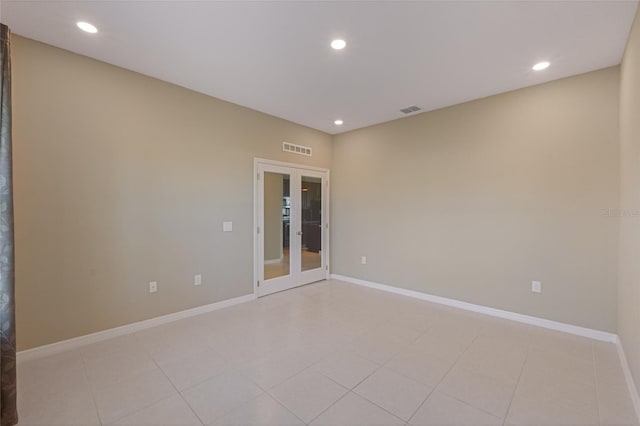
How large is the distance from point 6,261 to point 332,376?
243cm

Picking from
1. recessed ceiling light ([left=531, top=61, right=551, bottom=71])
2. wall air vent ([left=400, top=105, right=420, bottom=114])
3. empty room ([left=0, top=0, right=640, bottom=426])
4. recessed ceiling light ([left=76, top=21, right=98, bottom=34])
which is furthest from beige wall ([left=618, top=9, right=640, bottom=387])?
recessed ceiling light ([left=76, top=21, right=98, bottom=34])

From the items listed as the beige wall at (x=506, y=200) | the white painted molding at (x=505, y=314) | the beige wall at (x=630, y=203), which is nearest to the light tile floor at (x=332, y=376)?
Result: the white painted molding at (x=505, y=314)

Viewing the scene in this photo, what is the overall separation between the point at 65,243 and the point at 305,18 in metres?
3.06

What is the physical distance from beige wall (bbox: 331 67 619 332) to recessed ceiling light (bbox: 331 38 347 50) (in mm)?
2214

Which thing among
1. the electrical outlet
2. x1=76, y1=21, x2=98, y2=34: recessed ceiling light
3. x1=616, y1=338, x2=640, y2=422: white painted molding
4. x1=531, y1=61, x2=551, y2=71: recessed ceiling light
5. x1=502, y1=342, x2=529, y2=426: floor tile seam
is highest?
x1=76, y1=21, x2=98, y2=34: recessed ceiling light

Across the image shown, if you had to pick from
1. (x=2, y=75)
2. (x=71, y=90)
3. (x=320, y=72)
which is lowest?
(x=2, y=75)

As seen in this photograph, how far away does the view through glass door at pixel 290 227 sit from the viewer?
A: 4383mm

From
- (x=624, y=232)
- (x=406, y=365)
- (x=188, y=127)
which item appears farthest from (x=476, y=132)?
(x=188, y=127)

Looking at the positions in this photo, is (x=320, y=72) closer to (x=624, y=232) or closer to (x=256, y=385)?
(x=256, y=385)

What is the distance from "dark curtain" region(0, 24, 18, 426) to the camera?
1731 millimetres

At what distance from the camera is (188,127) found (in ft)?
11.6

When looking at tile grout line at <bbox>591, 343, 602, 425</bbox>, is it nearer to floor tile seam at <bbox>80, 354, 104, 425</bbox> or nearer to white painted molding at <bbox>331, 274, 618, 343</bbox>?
white painted molding at <bbox>331, 274, 618, 343</bbox>

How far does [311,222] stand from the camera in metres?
5.18

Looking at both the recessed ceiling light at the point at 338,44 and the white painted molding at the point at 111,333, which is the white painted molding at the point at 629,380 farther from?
the white painted molding at the point at 111,333
